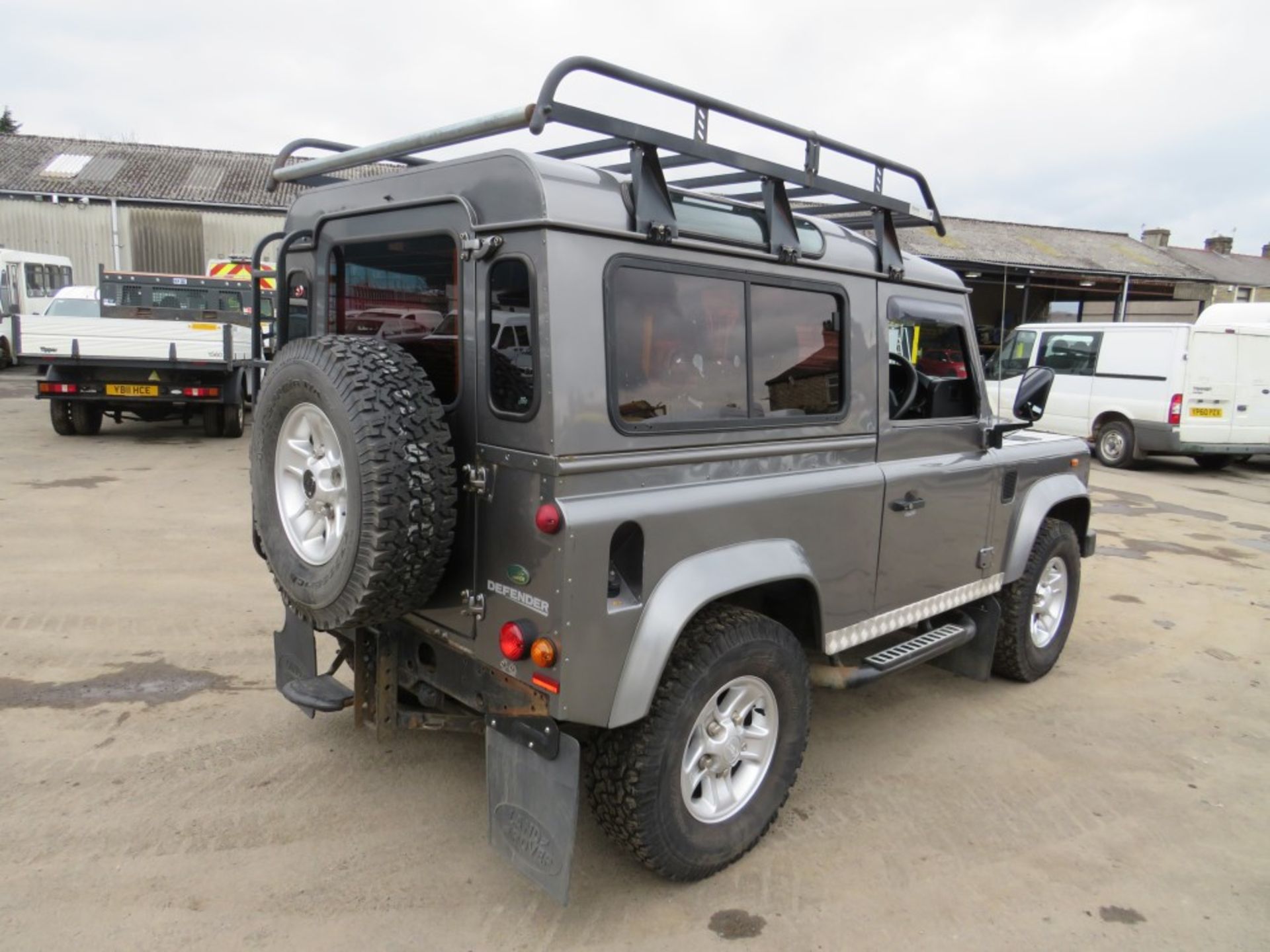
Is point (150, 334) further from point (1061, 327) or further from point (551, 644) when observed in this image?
point (1061, 327)

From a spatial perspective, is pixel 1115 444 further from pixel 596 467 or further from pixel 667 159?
pixel 596 467

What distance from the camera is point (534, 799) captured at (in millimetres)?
2514

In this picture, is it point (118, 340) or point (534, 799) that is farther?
point (118, 340)

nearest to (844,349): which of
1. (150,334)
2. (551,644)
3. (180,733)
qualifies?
(551,644)

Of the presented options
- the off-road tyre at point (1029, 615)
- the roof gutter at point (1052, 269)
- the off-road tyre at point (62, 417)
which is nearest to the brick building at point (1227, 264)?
the roof gutter at point (1052, 269)

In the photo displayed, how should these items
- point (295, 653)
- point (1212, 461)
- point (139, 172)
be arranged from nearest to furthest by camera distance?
point (295, 653) → point (1212, 461) → point (139, 172)

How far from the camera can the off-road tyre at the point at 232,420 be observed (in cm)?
1113

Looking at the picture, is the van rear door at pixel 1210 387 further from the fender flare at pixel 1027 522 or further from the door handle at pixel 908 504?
the door handle at pixel 908 504

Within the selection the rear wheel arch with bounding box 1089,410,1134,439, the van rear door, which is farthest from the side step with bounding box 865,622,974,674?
the rear wheel arch with bounding box 1089,410,1134,439

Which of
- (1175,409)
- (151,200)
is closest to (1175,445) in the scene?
(1175,409)

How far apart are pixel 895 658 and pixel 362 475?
2.33 m

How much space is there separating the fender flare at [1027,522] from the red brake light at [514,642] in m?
2.74

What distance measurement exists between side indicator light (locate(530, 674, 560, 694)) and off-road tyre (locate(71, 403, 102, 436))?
10.9m

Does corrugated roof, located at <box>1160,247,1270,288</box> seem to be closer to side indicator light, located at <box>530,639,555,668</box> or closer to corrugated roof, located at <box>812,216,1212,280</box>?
corrugated roof, located at <box>812,216,1212,280</box>
